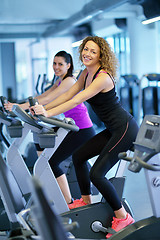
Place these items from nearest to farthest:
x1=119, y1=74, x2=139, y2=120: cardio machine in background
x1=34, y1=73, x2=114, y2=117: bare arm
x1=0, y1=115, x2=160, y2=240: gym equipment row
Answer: x1=0, y1=115, x2=160, y2=240: gym equipment row, x1=34, y1=73, x2=114, y2=117: bare arm, x1=119, y1=74, x2=139, y2=120: cardio machine in background

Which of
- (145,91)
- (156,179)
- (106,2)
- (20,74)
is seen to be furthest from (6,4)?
(156,179)

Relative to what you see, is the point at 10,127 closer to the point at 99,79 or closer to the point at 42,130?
the point at 42,130

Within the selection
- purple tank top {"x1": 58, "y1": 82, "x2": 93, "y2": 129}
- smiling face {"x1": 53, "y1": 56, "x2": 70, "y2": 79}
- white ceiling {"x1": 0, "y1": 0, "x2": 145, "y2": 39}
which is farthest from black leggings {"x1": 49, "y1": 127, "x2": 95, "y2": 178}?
white ceiling {"x1": 0, "y1": 0, "x2": 145, "y2": 39}

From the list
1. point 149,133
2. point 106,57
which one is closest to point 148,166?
point 149,133

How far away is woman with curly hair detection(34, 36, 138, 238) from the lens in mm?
2557

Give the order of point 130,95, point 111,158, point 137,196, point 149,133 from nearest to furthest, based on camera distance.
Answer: point 149,133
point 111,158
point 137,196
point 130,95

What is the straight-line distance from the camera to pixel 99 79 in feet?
8.37

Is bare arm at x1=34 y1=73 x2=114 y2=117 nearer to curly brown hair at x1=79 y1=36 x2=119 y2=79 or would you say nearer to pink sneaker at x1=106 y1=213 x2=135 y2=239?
curly brown hair at x1=79 y1=36 x2=119 y2=79

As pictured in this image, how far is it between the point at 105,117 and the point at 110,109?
0.08m

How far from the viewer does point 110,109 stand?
2.66 m

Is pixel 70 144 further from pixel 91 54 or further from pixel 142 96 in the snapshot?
pixel 142 96

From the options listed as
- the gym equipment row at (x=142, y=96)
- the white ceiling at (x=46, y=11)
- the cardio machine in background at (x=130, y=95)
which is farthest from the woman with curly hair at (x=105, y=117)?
the white ceiling at (x=46, y=11)

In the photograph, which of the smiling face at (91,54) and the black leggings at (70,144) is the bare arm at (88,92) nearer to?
the smiling face at (91,54)

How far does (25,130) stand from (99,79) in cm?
96
